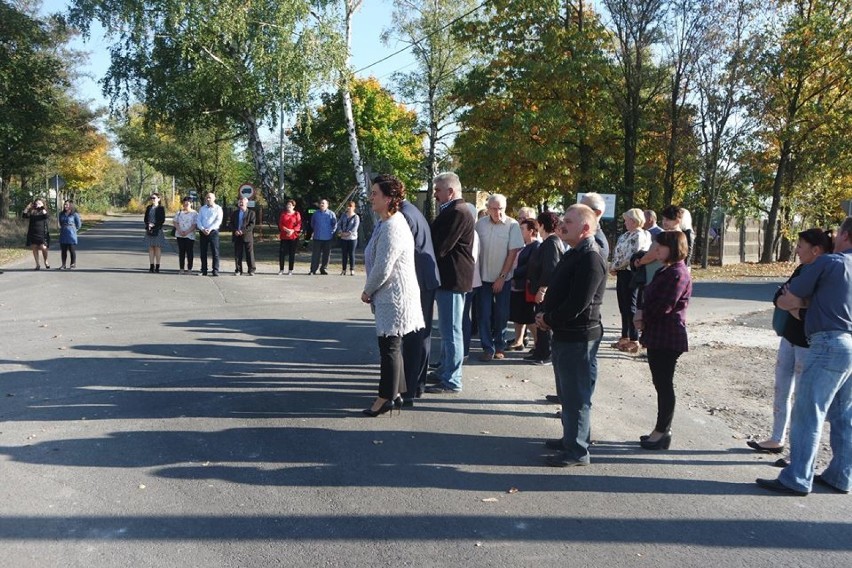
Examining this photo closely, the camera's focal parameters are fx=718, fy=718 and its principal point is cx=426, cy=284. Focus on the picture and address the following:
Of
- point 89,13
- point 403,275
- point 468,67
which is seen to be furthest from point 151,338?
point 468,67

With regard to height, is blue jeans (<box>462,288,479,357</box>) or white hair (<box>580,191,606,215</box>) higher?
white hair (<box>580,191,606,215</box>)

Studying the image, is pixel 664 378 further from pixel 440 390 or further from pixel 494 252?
pixel 494 252

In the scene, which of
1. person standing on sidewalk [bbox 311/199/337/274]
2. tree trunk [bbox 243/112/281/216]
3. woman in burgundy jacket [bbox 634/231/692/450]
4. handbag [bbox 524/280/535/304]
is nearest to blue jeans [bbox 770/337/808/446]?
woman in burgundy jacket [bbox 634/231/692/450]

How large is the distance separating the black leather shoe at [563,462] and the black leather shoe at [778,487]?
1209mm

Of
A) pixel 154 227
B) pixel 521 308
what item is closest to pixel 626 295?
pixel 521 308

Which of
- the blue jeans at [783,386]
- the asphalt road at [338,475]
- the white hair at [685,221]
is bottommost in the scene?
the asphalt road at [338,475]

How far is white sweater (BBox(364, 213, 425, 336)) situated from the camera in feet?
19.9

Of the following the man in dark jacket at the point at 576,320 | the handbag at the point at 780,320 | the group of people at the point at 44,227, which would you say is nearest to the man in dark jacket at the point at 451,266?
the man in dark jacket at the point at 576,320

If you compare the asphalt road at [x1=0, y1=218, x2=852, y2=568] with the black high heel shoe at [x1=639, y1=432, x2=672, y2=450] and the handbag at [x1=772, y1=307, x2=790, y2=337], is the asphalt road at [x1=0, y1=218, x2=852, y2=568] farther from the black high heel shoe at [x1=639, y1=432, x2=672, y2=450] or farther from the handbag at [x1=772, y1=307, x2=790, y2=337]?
the handbag at [x1=772, y1=307, x2=790, y2=337]

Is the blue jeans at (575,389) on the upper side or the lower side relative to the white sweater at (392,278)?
lower

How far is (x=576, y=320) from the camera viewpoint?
520 cm

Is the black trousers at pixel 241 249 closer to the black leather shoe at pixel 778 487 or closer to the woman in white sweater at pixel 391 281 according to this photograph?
the woman in white sweater at pixel 391 281

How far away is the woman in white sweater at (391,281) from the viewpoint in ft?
20.0

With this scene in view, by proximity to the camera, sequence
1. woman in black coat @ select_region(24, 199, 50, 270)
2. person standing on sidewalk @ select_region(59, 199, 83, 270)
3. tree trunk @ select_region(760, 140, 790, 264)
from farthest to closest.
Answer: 1. tree trunk @ select_region(760, 140, 790, 264)
2. person standing on sidewalk @ select_region(59, 199, 83, 270)
3. woman in black coat @ select_region(24, 199, 50, 270)
